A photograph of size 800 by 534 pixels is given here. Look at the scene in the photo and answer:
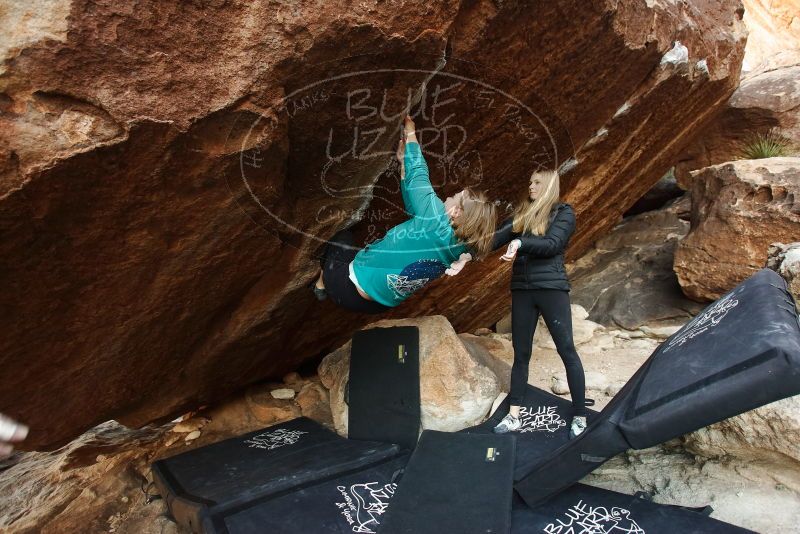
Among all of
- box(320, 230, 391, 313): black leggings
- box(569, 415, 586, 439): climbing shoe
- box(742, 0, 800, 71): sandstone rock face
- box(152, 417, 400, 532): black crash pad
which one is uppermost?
box(742, 0, 800, 71): sandstone rock face

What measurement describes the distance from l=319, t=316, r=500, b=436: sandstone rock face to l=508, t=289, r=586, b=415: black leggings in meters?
0.31

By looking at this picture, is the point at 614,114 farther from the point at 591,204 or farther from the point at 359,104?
Answer: the point at 359,104

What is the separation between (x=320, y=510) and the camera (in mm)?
2232

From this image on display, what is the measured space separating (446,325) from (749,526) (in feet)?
6.02

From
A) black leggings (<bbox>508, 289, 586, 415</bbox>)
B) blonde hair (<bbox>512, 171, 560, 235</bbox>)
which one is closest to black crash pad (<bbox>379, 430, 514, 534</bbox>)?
black leggings (<bbox>508, 289, 586, 415</bbox>)

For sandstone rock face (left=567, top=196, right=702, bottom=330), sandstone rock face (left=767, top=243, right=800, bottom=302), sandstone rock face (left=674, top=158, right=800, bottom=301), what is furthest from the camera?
sandstone rock face (left=567, top=196, right=702, bottom=330)

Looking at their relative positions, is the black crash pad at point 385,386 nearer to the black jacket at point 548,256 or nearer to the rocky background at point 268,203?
the rocky background at point 268,203

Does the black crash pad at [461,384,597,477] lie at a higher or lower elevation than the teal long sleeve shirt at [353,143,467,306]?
lower

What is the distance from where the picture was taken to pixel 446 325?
3305 mm

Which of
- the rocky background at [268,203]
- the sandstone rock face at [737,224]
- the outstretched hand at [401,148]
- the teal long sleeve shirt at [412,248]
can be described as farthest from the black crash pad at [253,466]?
the sandstone rock face at [737,224]

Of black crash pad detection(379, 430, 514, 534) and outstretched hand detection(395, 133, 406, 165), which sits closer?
black crash pad detection(379, 430, 514, 534)

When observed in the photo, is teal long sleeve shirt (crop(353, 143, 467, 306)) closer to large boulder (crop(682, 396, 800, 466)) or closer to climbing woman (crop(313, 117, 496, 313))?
climbing woman (crop(313, 117, 496, 313))

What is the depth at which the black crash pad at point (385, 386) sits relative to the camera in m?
2.94

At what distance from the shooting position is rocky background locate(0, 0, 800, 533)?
5.19ft
